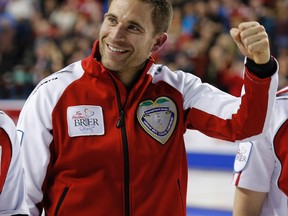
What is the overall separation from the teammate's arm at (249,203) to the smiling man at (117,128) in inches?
8.3

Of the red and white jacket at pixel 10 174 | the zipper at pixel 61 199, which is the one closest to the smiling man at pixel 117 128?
the zipper at pixel 61 199

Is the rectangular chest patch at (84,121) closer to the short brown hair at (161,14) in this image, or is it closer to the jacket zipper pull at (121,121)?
the jacket zipper pull at (121,121)

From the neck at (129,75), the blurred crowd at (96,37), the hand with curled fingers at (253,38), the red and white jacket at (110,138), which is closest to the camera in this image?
the hand with curled fingers at (253,38)

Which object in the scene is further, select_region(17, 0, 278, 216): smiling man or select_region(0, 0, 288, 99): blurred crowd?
select_region(0, 0, 288, 99): blurred crowd

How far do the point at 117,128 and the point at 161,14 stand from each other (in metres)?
0.42

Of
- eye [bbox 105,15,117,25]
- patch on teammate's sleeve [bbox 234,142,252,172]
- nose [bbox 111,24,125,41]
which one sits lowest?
patch on teammate's sleeve [bbox 234,142,252,172]

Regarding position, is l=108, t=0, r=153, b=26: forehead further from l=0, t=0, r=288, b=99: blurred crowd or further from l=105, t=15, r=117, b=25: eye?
l=0, t=0, r=288, b=99: blurred crowd

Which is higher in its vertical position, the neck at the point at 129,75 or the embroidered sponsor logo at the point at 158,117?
the neck at the point at 129,75

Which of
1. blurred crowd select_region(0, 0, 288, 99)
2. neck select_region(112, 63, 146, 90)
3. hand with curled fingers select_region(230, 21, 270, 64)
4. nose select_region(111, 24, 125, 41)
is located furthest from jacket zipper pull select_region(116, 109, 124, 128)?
blurred crowd select_region(0, 0, 288, 99)

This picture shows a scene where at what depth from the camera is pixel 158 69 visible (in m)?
2.47

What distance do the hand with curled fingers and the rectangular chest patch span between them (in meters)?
0.55

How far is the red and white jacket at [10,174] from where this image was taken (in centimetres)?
210

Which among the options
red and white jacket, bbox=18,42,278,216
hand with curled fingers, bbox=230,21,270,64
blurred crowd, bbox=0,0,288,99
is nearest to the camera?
hand with curled fingers, bbox=230,21,270,64

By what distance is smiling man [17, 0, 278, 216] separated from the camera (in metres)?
2.25
